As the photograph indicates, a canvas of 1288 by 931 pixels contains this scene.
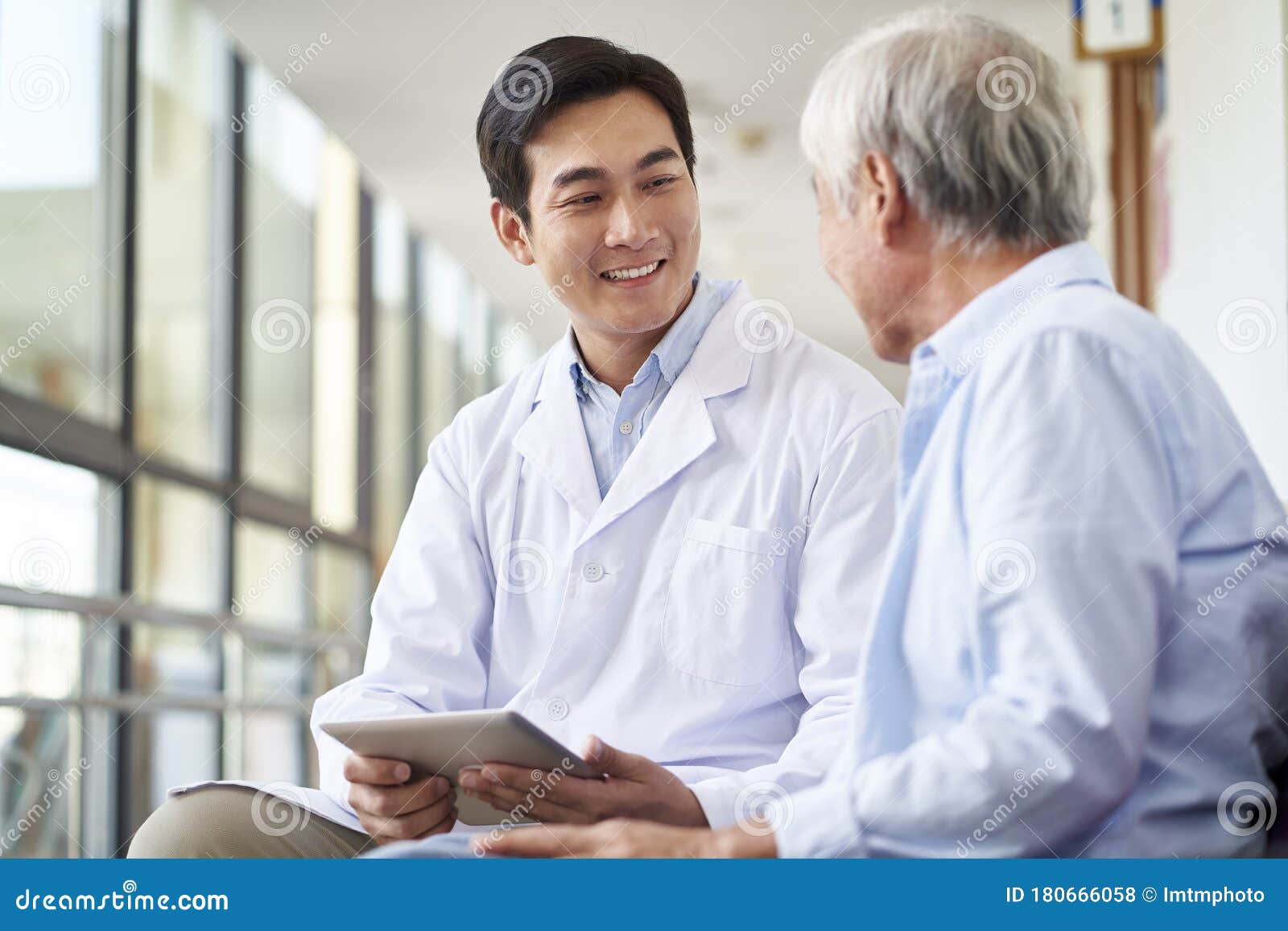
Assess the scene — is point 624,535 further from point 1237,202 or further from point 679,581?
point 1237,202

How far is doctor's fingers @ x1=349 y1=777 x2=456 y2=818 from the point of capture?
4.99ft

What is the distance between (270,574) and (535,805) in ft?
15.6

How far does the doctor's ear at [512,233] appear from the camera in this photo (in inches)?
84.0

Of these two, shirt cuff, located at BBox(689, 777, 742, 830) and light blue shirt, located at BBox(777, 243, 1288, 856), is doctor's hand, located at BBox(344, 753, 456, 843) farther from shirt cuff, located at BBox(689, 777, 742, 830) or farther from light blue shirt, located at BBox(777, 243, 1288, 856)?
light blue shirt, located at BBox(777, 243, 1288, 856)

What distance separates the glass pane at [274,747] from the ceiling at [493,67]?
9.04 feet

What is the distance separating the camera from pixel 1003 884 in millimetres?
893

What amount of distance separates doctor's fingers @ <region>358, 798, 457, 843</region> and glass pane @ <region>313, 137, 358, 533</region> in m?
5.03

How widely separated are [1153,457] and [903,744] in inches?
12.2

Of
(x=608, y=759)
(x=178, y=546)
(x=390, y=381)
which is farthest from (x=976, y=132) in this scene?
(x=390, y=381)

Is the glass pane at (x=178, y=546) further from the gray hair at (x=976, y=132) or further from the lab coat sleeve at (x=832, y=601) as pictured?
the gray hair at (x=976, y=132)

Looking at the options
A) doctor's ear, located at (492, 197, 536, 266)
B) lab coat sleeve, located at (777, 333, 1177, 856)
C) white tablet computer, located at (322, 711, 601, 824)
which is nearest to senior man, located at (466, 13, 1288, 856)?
lab coat sleeve, located at (777, 333, 1177, 856)

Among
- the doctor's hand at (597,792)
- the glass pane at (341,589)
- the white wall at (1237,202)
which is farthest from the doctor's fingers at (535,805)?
the glass pane at (341,589)

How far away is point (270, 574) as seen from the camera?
590 centimetres

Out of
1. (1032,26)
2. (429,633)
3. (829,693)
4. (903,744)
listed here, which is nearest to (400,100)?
(1032,26)
